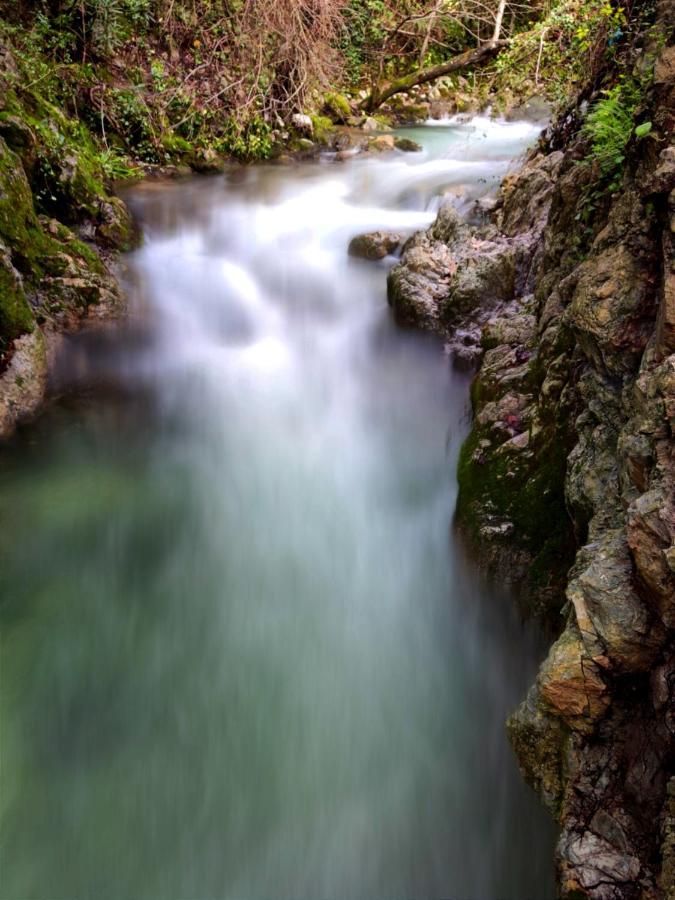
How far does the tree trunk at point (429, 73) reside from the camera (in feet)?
36.5

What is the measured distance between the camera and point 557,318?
4121 millimetres

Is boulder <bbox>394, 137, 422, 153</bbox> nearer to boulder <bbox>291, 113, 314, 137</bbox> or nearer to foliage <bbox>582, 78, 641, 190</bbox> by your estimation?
boulder <bbox>291, 113, 314, 137</bbox>

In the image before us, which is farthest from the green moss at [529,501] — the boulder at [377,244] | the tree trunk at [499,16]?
the tree trunk at [499,16]

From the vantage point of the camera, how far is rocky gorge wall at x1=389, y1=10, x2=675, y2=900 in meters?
2.16

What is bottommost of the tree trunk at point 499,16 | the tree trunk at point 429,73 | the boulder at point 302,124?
the boulder at point 302,124

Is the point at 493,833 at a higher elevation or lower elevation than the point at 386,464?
lower

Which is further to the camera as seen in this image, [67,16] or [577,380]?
→ [67,16]

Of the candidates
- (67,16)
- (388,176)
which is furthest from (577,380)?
(67,16)

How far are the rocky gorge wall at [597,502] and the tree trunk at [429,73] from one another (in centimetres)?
829

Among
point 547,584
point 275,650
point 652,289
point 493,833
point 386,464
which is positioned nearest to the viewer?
point 652,289

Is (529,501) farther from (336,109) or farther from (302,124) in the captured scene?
(336,109)

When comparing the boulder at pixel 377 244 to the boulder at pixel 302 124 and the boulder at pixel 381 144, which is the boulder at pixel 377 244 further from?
the boulder at pixel 302 124

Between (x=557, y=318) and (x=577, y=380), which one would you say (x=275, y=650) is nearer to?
(x=577, y=380)

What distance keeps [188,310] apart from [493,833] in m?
5.86
